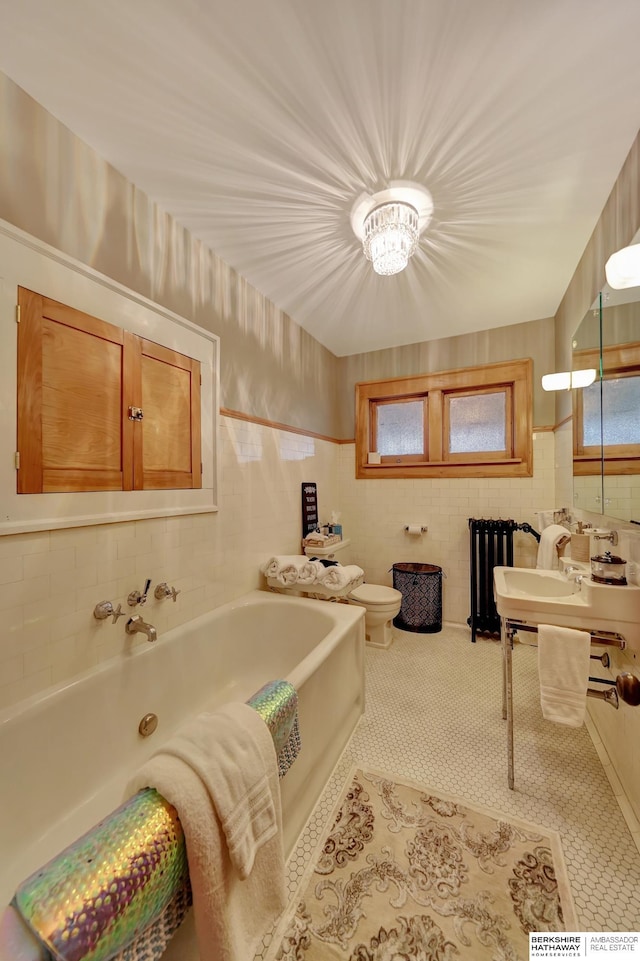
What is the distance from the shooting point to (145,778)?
2.27ft

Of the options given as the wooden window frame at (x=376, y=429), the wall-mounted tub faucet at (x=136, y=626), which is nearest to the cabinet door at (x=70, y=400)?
the wall-mounted tub faucet at (x=136, y=626)

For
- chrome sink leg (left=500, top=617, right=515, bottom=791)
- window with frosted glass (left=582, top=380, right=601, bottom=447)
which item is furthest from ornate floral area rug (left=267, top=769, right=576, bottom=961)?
window with frosted glass (left=582, top=380, right=601, bottom=447)

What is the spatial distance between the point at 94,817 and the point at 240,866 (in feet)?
2.87

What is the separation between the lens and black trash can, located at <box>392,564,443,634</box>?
284 centimetres

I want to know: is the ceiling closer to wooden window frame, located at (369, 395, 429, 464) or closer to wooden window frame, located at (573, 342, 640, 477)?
wooden window frame, located at (573, 342, 640, 477)

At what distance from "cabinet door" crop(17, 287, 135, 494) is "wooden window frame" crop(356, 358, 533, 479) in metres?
2.30

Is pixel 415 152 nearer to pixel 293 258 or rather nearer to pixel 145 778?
pixel 293 258

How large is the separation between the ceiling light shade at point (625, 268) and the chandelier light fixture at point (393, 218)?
2.71 ft

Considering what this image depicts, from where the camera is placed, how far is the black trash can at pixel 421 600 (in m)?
2.84

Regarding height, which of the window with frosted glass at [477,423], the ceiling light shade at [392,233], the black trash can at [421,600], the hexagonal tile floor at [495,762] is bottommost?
the hexagonal tile floor at [495,762]

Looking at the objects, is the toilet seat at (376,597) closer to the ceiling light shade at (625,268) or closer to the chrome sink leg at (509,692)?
the chrome sink leg at (509,692)

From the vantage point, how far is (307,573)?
7.25ft

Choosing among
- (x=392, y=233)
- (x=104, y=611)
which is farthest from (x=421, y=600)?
(x=392, y=233)

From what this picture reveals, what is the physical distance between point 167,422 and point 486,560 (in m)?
2.57
